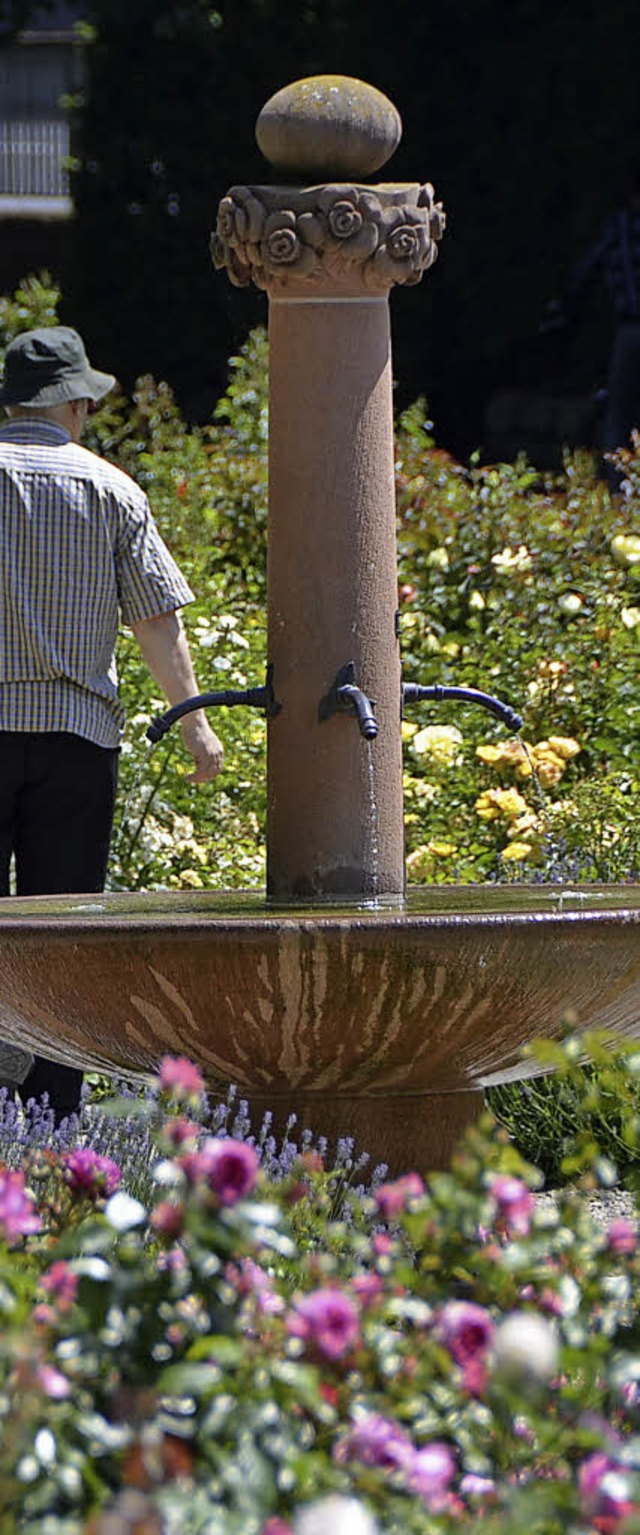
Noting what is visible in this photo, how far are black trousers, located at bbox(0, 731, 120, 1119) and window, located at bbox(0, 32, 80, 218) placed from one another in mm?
18680

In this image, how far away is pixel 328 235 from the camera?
13.3 feet

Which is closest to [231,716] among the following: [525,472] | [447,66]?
[525,472]

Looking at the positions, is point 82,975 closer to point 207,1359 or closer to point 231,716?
point 207,1359

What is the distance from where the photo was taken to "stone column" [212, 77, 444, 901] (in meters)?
4.07

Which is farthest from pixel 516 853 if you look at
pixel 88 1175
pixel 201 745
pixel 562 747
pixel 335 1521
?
pixel 335 1521

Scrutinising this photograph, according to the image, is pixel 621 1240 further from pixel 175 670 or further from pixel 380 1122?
pixel 175 670

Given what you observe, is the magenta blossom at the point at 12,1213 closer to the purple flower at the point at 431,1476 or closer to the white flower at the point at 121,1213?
the white flower at the point at 121,1213

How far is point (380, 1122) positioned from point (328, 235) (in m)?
1.45

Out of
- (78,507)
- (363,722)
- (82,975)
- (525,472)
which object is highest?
(525,472)

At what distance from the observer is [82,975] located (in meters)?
3.31

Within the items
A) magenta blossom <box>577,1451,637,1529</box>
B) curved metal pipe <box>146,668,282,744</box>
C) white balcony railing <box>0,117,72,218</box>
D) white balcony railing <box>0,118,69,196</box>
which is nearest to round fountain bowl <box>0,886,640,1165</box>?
curved metal pipe <box>146,668,282,744</box>

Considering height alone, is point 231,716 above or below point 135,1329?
above

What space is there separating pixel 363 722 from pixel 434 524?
4.58m

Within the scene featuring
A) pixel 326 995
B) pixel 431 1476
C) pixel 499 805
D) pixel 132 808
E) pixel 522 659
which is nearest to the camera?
pixel 431 1476
